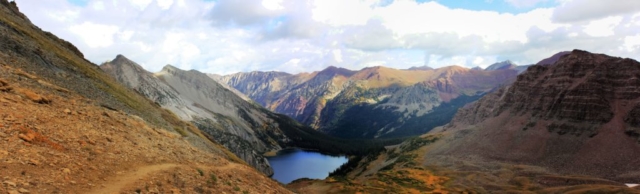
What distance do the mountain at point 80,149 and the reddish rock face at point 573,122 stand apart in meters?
105

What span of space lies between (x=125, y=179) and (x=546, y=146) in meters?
127

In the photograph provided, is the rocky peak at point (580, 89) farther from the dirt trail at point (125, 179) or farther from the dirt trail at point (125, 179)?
the dirt trail at point (125, 179)

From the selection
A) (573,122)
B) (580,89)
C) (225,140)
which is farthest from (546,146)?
(225,140)

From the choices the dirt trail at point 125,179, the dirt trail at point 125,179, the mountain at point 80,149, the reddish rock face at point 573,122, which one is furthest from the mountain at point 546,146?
the dirt trail at point 125,179

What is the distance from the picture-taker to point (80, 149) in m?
24.4

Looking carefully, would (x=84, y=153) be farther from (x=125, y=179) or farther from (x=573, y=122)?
(x=573, y=122)

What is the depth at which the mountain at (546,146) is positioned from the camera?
8981 centimetres

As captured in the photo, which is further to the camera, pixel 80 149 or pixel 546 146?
pixel 546 146

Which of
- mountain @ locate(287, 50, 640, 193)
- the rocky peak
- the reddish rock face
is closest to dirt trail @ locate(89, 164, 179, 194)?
mountain @ locate(287, 50, 640, 193)

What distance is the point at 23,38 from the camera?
5162 centimetres

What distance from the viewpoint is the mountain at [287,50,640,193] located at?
89.8m

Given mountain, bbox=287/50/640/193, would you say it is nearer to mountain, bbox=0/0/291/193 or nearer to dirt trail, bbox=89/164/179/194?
mountain, bbox=0/0/291/193

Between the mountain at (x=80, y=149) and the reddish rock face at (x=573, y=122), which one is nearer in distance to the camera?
the mountain at (x=80, y=149)

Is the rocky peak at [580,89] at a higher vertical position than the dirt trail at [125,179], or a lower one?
higher
